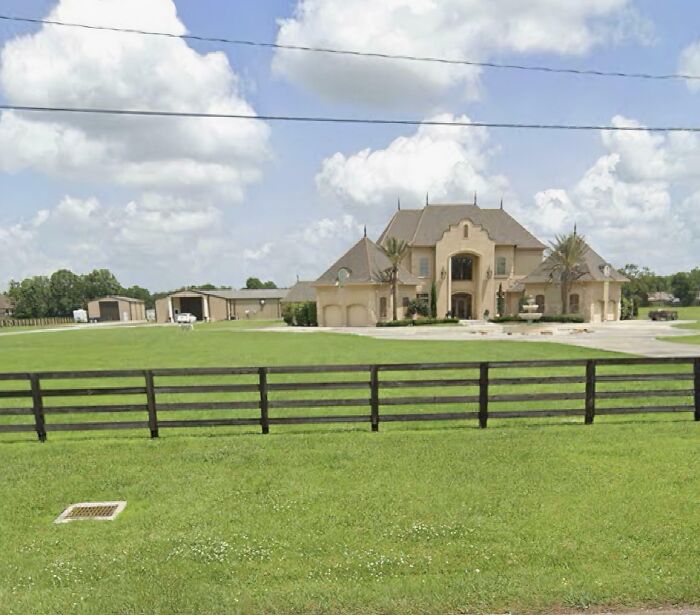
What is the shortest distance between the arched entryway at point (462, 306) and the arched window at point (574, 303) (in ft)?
35.7

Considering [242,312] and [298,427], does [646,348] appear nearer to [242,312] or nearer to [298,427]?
[298,427]

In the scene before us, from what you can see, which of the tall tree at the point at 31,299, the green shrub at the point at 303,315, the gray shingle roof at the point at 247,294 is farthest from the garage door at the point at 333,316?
the tall tree at the point at 31,299

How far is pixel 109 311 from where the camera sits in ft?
301

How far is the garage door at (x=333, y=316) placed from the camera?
1822 inches

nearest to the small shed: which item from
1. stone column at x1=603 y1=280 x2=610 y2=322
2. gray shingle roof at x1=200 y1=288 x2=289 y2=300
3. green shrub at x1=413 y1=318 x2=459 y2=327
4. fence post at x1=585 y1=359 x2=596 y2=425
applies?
gray shingle roof at x1=200 y1=288 x2=289 y2=300

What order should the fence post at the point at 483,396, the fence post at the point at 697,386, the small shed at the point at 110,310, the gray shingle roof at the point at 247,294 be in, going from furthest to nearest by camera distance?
the small shed at the point at 110,310
the gray shingle roof at the point at 247,294
the fence post at the point at 697,386
the fence post at the point at 483,396

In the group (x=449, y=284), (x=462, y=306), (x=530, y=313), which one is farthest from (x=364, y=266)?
(x=530, y=313)

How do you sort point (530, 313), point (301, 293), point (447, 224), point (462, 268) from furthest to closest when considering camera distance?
1. point (301, 293)
2. point (447, 224)
3. point (462, 268)
4. point (530, 313)

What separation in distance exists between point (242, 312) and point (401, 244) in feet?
144

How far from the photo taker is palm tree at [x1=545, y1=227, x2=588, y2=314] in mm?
45594

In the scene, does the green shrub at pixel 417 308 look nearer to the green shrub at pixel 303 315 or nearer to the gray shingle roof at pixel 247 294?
the green shrub at pixel 303 315

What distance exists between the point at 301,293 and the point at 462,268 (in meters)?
26.7

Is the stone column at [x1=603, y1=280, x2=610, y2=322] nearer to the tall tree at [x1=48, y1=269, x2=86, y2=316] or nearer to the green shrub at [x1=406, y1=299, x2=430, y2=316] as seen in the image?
the green shrub at [x1=406, y1=299, x2=430, y2=316]

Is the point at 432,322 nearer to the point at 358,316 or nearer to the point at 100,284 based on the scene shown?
the point at 358,316
